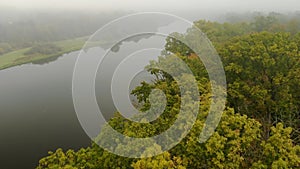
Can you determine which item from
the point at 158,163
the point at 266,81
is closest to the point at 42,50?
the point at 266,81

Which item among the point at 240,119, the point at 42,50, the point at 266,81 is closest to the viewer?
the point at 240,119

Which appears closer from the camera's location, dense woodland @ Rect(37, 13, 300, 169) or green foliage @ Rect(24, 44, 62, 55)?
dense woodland @ Rect(37, 13, 300, 169)

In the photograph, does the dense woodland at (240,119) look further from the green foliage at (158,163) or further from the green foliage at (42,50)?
the green foliage at (42,50)

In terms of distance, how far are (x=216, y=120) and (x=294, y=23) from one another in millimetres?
42331

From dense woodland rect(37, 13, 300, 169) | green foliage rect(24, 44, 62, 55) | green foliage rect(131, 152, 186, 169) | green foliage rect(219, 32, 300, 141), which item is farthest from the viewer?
green foliage rect(24, 44, 62, 55)

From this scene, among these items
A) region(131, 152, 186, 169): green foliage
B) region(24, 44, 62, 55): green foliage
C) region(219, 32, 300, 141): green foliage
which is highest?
region(24, 44, 62, 55): green foliage

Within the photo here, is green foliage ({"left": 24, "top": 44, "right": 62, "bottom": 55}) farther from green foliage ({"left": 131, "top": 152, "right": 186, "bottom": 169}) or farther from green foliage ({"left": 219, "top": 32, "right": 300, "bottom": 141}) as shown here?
green foliage ({"left": 131, "top": 152, "right": 186, "bottom": 169})

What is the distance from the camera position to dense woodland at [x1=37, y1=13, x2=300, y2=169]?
15961 mm

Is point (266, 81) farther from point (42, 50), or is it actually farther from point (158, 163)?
point (42, 50)

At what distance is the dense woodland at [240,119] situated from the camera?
52.4 ft

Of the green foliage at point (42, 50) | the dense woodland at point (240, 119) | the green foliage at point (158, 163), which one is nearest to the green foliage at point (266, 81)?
the dense woodland at point (240, 119)

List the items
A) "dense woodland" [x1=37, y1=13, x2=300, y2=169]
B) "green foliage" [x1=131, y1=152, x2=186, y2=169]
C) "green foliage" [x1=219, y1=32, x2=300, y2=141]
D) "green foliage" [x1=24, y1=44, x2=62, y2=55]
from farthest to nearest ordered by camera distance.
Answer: "green foliage" [x1=24, y1=44, x2=62, y2=55] → "green foliage" [x1=219, y1=32, x2=300, y2=141] → "dense woodland" [x1=37, y1=13, x2=300, y2=169] → "green foliage" [x1=131, y1=152, x2=186, y2=169]

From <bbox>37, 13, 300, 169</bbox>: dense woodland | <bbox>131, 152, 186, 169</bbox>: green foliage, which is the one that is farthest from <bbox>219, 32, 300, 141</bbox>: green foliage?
<bbox>131, 152, 186, 169</bbox>: green foliage

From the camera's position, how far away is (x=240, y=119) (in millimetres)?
17578
